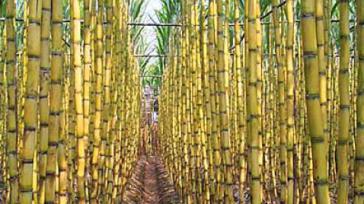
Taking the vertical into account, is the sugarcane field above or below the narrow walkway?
Answer: above

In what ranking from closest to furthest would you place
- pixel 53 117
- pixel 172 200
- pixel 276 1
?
pixel 53 117, pixel 276 1, pixel 172 200

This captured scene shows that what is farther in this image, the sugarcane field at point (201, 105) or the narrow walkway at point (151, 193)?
the narrow walkway at point (151, 193)

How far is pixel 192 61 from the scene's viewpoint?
3.54m

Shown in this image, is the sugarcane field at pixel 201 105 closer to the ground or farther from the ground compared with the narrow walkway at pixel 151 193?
farther from the ground

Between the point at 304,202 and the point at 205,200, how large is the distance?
21.3 inches

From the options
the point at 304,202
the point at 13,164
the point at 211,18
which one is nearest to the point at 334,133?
the point at 304,202

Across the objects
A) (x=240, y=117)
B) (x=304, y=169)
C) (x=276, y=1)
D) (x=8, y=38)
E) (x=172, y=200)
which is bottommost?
(x=172, y=200)

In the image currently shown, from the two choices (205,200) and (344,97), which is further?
(205,200)

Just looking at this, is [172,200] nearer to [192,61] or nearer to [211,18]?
[192,61]

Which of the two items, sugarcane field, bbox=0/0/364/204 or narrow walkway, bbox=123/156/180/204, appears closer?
sugarcane field, bbox=0/0/364/204

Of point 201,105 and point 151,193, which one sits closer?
point 201,105

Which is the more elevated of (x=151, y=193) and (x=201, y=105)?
(x=201, y=105)

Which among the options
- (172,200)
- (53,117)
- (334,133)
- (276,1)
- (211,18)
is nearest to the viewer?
(53,117)

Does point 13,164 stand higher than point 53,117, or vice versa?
point 53,117
